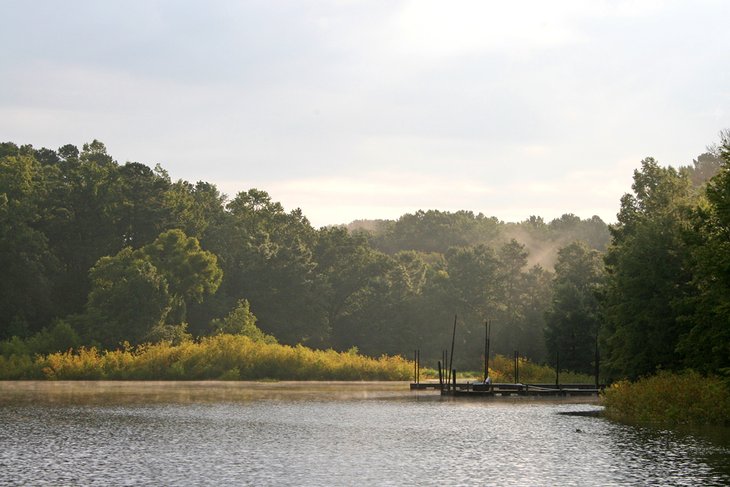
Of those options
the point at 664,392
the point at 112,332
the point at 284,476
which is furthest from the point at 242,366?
the point at 284,476

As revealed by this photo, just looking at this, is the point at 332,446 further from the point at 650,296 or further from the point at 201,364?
the point at 201,364

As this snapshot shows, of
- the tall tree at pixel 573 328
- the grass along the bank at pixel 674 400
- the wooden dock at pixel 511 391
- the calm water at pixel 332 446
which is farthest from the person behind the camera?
the tall tree at pixel 573 328

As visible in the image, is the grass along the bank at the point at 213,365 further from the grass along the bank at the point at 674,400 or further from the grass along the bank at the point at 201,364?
the grass along the bank at the point at 674,400

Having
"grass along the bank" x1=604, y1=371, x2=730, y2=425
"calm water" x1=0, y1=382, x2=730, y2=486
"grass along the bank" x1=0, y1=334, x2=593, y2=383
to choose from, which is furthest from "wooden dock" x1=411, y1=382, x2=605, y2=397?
"grass along the bank" x1=604, y1=371, x2=730, y2=425

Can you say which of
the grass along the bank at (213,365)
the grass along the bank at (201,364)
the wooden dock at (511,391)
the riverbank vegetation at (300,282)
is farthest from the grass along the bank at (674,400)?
the grass along the bank at (201,364)

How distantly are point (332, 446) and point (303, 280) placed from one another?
9335 centimetres

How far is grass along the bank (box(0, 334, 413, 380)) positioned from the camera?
3634 inches

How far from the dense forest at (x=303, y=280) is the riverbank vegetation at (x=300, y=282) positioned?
18 cm

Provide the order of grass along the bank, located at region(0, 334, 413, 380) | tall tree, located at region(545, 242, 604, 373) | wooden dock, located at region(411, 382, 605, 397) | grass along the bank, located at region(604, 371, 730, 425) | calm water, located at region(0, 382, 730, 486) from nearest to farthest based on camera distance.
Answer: calm water, located at region(0, 382, 730, 486), grass along the bank, located at region(604, 371, 730, 425), wooden dock, located at region(411, 382, 605, 397), grass along the bank, located at region(0, 334, 413, 380), tall tree, located at region(545, 242, 604, 373)

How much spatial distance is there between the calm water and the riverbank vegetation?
935 centimetres

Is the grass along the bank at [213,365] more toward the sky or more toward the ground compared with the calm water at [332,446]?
more toward the sky

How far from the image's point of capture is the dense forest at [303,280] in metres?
58.0

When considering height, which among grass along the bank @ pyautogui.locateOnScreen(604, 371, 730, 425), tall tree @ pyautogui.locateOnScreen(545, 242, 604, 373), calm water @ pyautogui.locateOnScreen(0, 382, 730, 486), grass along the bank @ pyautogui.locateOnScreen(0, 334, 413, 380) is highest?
tall tree @ pyautogui.locateOnScreen(545, 242, 604, 373)

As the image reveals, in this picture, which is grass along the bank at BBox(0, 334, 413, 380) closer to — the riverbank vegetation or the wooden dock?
the riverbank vegetation
